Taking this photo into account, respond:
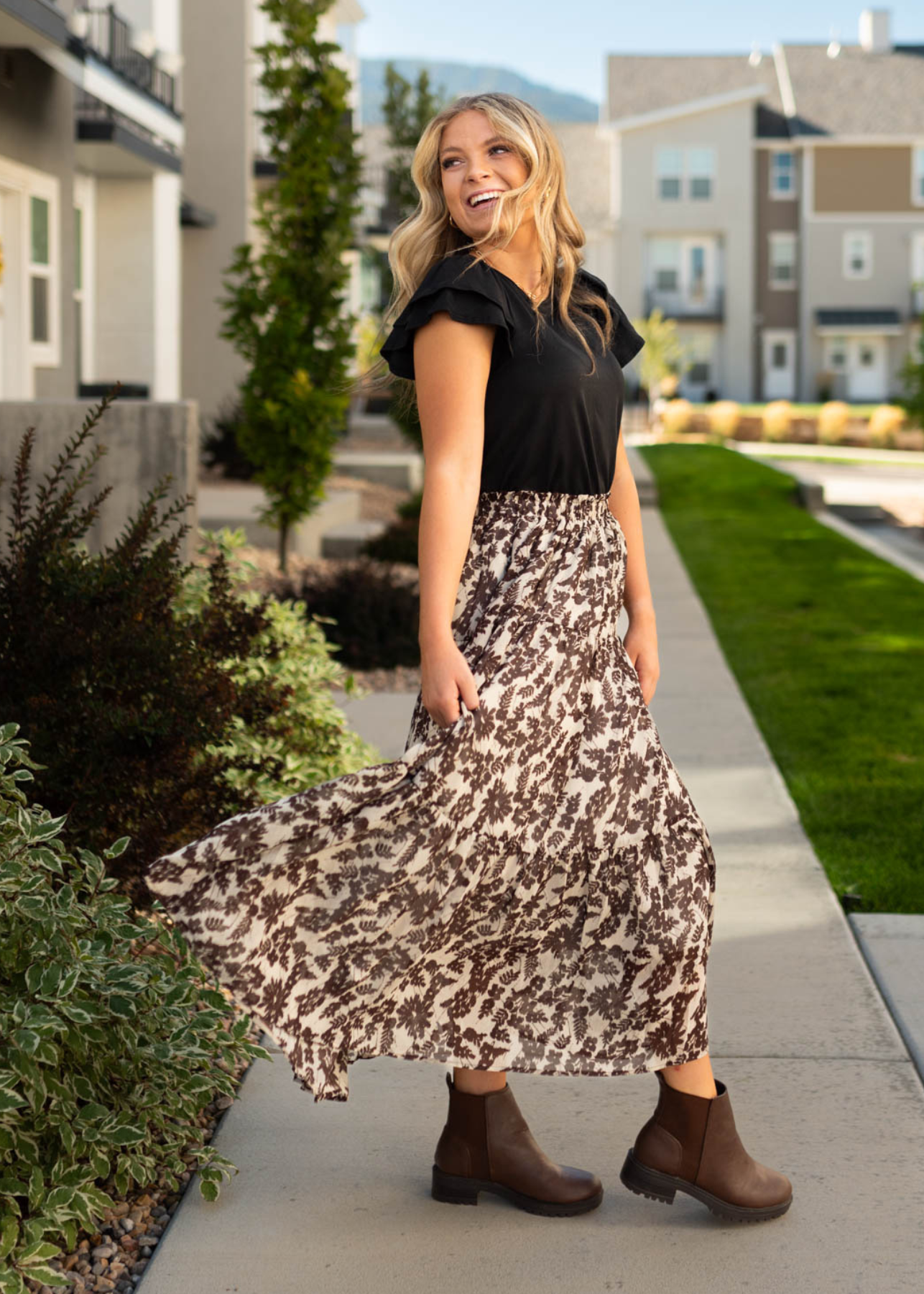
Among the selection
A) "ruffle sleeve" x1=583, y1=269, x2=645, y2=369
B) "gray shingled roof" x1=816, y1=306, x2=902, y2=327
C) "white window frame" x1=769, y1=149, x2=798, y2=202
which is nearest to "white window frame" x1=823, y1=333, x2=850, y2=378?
"gray shingled roof" x1=816, y1=306, x2=902, y2=327

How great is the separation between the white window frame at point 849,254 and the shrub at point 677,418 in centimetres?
1561

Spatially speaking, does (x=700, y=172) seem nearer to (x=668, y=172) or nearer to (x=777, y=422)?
(x=668, y=172)

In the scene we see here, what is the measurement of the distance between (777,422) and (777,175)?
16039mm

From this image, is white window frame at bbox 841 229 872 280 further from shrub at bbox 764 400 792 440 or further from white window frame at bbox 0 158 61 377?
white window frame at bbox 0 158 61 377

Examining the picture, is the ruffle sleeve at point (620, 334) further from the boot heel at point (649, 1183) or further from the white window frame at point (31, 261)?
the white window frame at point (31, 261)

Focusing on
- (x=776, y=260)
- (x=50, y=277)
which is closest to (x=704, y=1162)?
(x=50, y=277)

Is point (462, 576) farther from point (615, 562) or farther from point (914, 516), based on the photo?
point (914, 516)

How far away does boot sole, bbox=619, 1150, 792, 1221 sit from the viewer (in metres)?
2.67

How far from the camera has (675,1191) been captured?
8.95ft

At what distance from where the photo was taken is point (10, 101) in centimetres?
1155

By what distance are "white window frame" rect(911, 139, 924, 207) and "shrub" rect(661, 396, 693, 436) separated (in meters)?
17.5

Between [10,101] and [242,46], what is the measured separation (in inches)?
398

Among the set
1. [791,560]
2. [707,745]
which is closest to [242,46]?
[791,560]

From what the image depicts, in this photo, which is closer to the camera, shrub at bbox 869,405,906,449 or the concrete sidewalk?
the concrete sidewalk
